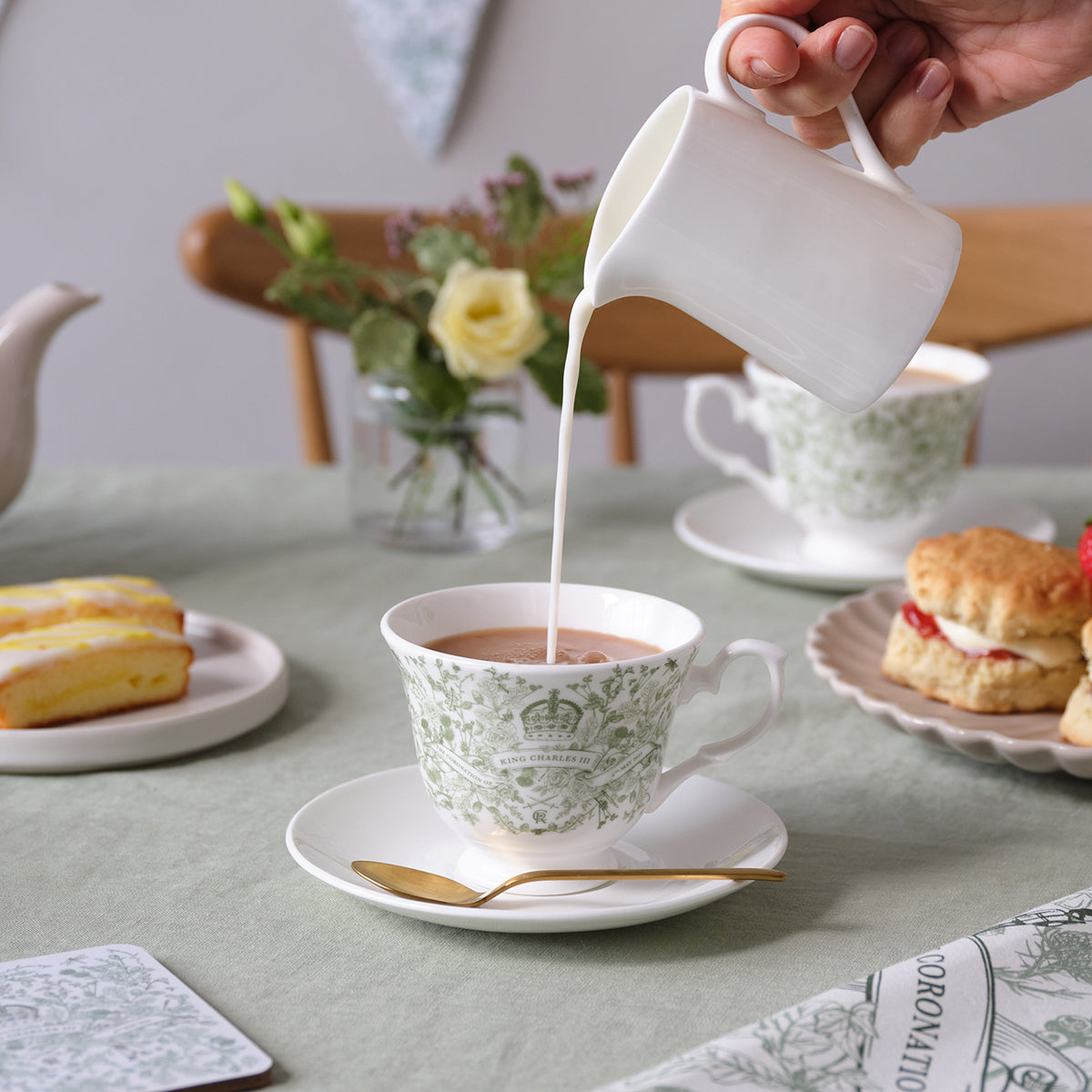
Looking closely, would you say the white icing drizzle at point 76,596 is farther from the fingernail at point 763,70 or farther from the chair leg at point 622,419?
the chair leg at point 622,419

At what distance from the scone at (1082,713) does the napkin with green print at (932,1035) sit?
25 centimetres

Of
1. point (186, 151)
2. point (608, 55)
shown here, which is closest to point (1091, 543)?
point (608, 55)

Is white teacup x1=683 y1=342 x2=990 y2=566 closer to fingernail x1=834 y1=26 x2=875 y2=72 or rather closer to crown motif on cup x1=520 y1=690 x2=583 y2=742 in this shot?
fingernail x1=834 y1=26 x2=875 y2=72

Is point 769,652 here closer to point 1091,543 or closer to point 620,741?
point 620,741

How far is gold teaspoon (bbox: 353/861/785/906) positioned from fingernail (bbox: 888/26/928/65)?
0.64 meters

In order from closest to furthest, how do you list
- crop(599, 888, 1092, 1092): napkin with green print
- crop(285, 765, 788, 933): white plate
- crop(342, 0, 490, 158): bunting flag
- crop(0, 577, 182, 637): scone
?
1. crop(599, 888, 1092, 1092): napkin with green print
2. crop(285, 765, 788, 933): white plate
3. crop(0, 577, 182, 637): scone
4. crop(342, 0, 490, 158): bunting flag

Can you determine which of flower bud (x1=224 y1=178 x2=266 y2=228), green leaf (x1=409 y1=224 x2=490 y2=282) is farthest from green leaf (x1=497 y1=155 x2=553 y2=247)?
flower bud (x1=224 y1=178 x2=266 y2=228)

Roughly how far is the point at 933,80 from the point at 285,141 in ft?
7.79

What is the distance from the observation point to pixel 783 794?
83 centimetres

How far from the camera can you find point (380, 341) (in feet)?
4.31

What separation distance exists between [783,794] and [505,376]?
660 millimetres

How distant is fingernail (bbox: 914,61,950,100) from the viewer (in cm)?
90

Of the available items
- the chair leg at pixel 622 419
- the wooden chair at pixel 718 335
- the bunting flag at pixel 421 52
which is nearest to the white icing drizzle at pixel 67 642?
the wooden chair at pixel 718 335

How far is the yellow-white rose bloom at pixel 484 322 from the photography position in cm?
127
